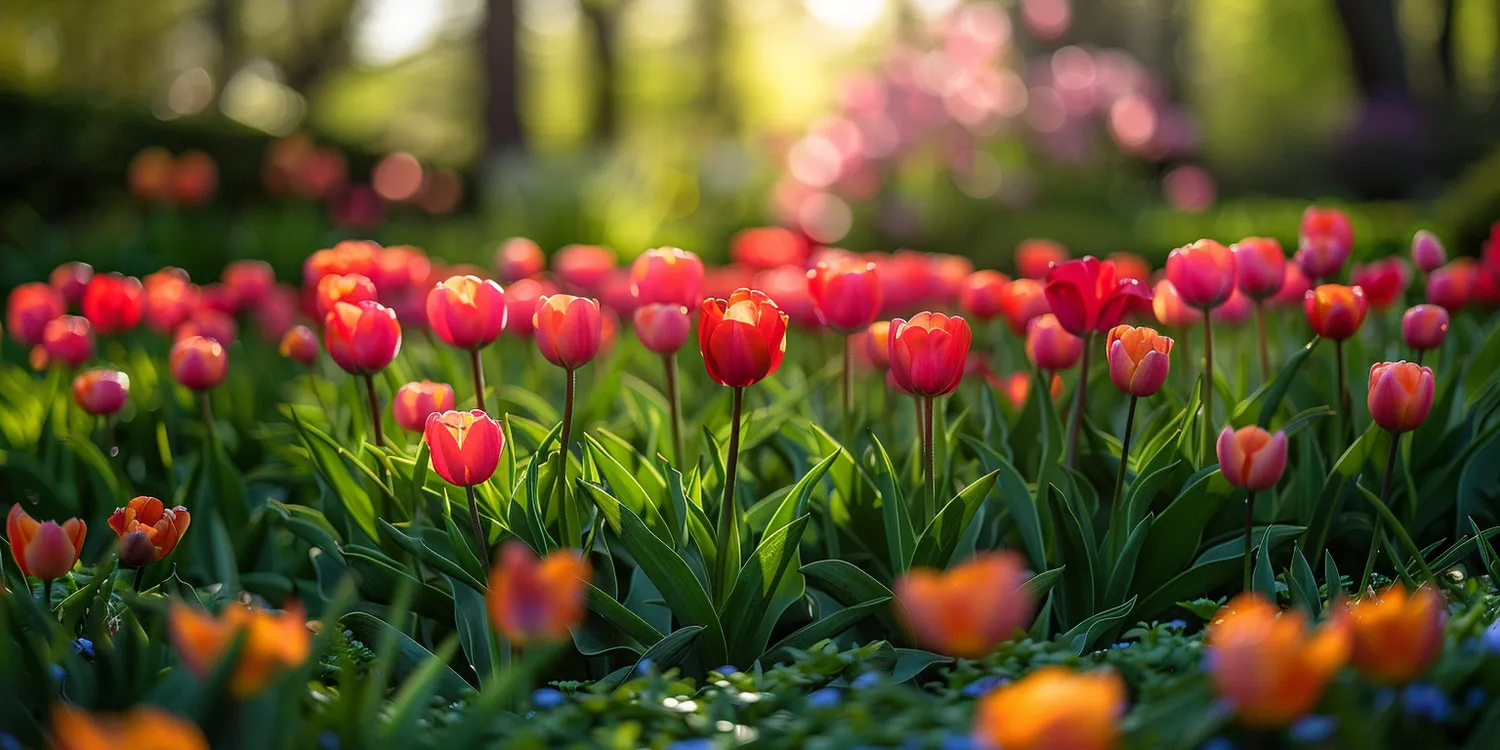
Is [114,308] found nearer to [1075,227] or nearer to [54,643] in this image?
[54,643]

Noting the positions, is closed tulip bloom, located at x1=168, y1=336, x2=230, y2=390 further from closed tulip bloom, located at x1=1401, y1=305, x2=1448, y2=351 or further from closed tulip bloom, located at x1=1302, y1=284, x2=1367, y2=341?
closed tulip bloom, located at x1=1401, y1=305, x2=1448, y2=351

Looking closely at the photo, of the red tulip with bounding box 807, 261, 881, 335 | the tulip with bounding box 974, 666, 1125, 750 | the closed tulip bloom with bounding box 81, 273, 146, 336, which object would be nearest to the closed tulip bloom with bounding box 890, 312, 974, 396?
the red tulip with bounding box 807, 261, 881, 335

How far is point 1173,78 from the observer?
59.7ft

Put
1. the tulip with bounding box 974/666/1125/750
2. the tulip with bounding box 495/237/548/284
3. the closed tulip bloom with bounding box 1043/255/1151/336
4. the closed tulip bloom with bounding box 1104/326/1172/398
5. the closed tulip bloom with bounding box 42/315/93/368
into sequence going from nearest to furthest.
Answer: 1. the tulip with bounding box 974/666/1125/750
2. the closed tulip bloom with bounding box 1104/326/1172/398
3. the closed tulip bloom with bounding box 1043/255/1151/336
4. the closed tulip bloom with bounding box 42/315/93/368
5. the tulip with bounding box 495/237/548/284

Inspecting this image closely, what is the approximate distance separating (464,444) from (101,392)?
132 cm

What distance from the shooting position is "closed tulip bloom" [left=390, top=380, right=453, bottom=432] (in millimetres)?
2539

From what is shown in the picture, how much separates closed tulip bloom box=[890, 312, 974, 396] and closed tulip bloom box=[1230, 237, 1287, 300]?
2.84 ft

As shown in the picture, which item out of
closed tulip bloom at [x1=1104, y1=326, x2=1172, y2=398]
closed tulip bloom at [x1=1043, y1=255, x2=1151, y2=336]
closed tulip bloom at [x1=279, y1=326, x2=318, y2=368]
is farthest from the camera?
closed tulip bloom at [x1=279, y1=326, x2=318, y2=368]

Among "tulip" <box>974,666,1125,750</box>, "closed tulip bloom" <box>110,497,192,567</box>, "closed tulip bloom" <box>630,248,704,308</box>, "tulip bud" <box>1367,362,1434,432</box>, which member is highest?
"closed tulip bloom" <box>630,248,704,308</box>

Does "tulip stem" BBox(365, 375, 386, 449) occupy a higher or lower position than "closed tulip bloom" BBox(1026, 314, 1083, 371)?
lower

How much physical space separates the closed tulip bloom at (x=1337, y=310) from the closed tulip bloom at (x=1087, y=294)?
41cm

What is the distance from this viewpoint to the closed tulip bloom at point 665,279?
2.73 meters

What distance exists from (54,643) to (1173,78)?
1858 cm

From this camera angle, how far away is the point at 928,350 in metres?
2.12
